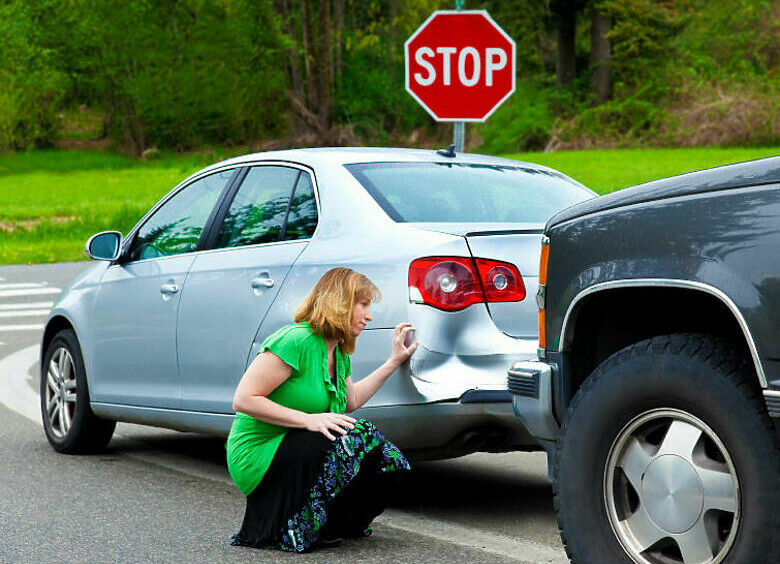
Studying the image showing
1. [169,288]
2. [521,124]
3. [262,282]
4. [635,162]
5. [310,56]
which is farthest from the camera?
[521,124]

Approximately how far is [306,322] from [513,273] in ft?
2.85

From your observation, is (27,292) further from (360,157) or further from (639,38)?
(639,38)

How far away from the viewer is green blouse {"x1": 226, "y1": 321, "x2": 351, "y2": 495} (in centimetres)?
514

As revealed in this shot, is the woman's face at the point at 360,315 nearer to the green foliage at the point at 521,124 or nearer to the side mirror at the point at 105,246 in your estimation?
the side mirror at the point at 105,246

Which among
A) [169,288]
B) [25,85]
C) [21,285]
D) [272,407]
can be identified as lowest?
[21,285]

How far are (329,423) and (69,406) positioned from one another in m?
2.92

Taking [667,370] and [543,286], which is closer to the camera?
[667,370]

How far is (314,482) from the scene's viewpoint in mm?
5031

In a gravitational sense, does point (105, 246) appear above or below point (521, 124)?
above

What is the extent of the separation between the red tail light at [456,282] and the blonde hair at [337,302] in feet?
0.69

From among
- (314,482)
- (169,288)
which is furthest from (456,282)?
(169,288)

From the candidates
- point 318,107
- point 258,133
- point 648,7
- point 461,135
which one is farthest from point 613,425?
point 258,133

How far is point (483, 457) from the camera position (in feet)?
24.0

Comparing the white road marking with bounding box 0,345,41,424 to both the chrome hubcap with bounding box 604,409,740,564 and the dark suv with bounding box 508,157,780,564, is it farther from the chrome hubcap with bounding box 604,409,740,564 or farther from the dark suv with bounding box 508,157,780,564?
the chrome hubcap with bounding box 604,409,740,564
